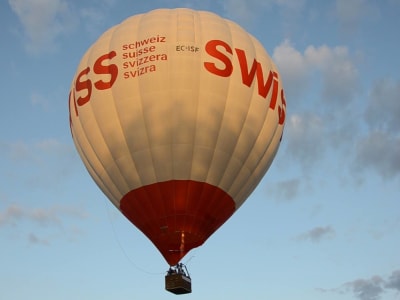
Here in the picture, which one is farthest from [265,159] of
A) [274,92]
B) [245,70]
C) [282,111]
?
[245,70]

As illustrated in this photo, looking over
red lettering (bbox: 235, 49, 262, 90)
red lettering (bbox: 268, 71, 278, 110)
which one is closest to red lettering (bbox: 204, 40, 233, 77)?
red lettering (bbox: 235, 49, 262, 90)

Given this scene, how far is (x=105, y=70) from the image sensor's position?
72.9 ft

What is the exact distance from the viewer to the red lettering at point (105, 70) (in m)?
22.0

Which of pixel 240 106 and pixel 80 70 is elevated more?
pixel 80 70

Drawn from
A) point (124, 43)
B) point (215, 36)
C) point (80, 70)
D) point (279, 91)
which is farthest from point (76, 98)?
point (279, 91)

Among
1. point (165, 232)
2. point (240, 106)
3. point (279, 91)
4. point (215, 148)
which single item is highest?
point (279, 91)

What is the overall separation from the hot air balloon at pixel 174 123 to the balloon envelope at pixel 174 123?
1.3 inches

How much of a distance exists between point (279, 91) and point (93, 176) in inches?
284

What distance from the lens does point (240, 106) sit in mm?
21859

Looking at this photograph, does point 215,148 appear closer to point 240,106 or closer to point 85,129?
point 240,106

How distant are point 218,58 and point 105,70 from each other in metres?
3.75

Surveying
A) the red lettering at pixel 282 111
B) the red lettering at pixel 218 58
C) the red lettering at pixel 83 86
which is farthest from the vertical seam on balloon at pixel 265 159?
the red lettering at pixel 83 86

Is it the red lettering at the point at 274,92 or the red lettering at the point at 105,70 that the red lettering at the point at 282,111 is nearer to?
the red lettering at the point at 274,92

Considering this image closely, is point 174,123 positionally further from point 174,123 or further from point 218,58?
point 218,58
